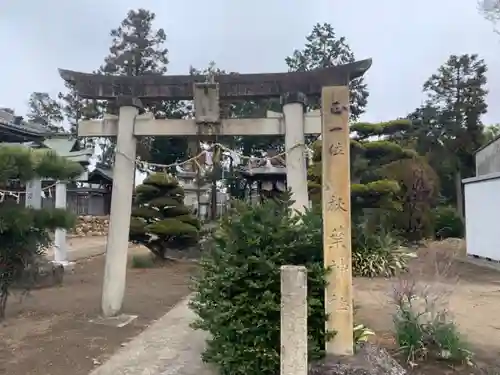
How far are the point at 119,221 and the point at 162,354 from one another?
2.35 m

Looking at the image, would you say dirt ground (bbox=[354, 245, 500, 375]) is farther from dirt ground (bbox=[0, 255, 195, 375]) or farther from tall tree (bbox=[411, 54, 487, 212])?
tall tree (bbox=[411, 54, 487, 212])

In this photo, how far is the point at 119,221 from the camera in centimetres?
708

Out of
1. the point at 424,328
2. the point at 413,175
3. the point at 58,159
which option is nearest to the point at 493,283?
the point at 424,328

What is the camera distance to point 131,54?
29359 mm

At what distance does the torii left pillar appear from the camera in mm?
7062

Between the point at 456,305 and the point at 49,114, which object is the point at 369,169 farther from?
the point at 49,114

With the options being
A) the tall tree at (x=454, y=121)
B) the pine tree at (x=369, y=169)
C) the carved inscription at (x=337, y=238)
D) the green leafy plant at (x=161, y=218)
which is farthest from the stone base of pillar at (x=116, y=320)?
the tall tree at (x=454, y=121)

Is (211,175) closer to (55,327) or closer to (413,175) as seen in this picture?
(413,175)

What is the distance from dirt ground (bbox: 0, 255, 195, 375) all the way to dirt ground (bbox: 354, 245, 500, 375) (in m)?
3.08

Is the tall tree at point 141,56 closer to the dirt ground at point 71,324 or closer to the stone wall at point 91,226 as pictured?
the stone wall at point 91,226

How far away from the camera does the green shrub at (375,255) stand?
11133 millimetres

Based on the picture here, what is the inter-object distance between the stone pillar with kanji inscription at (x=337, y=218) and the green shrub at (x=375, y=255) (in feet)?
23.3

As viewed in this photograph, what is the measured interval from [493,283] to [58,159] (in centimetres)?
850

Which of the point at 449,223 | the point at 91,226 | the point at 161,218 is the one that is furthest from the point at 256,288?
the point at 91,226
